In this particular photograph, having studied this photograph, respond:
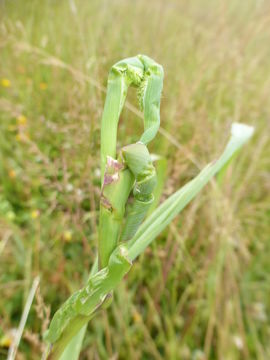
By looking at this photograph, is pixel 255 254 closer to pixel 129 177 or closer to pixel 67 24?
pixel 129 177

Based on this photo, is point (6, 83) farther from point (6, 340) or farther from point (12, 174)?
point (6, 340)

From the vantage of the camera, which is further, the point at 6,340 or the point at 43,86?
the point at 43,86

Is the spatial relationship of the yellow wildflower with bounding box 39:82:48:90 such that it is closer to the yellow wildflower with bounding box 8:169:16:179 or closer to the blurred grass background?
the blurred grass background

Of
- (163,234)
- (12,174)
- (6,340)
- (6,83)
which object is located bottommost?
(6,340)

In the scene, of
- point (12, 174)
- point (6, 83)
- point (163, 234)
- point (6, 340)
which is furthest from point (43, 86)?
point (6, 340)

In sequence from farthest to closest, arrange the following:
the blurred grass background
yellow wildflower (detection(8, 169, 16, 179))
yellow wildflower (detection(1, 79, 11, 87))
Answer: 1. yellow wildflower (detection(1, 79, 11, 87))
2. yellow wildflower (detection(8, 169, 16, 179))
3. the blurred grass background

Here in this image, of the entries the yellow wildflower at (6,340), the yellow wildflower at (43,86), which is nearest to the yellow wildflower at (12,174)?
the yellow wildflower at (43,86)

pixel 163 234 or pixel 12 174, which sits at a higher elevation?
pixel 12 174

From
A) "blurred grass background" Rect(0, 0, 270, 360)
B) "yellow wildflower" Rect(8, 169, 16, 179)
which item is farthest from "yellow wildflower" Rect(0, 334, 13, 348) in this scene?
"yellow wildflower" Rect(8, 169, 16, 179)

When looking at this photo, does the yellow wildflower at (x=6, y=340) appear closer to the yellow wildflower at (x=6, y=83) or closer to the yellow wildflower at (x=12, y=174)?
the yellow wildflower at (x=12, y=174)

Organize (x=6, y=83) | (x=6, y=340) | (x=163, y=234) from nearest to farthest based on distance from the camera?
1. (x=6, y=340)
2. (x=163, y=234)
3. (x=6, y=83)
